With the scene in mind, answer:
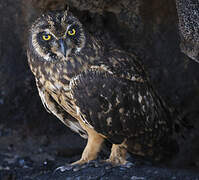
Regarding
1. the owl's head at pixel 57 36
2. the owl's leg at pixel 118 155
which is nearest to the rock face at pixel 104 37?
the owl's head at pixel 57 36

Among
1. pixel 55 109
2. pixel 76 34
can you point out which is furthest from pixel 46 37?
pixel 55 109

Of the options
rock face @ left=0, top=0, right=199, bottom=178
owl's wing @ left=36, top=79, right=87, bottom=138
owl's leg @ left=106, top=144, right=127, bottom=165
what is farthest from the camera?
rock face @ left=0, top=0, right=199, bottom=178

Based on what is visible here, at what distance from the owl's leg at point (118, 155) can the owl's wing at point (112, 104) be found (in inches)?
11.2

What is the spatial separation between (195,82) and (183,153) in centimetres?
99

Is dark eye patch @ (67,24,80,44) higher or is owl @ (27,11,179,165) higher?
dark eye patch @ (67,24,80,44)

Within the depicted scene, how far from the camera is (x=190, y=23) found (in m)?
3.22

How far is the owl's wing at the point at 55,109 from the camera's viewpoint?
3.60m

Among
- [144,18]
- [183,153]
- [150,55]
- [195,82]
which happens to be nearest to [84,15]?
[144,18]

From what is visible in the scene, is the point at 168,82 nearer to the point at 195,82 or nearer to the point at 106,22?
the point at 195,82

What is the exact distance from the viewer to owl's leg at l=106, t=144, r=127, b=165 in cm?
373

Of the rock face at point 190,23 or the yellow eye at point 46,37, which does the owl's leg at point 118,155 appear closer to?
the rock face at point 190,23

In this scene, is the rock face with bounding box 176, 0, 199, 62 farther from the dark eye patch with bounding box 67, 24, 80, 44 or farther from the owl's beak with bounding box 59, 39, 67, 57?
the owl's beak with bounding box 59, 39, 67, 57

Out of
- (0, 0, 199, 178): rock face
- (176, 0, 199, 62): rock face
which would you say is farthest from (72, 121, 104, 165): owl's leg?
(176, 0, 199, 62): rock face

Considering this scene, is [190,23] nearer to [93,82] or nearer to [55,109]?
[93,82]
